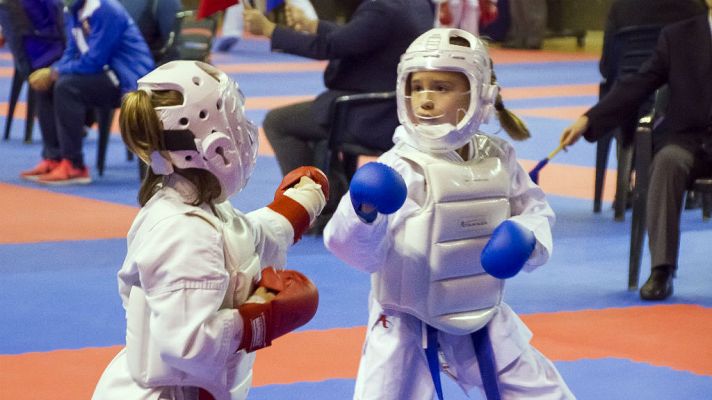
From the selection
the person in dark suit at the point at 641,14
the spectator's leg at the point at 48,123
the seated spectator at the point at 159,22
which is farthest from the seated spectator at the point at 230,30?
the person in dark suit at the point at 641,14

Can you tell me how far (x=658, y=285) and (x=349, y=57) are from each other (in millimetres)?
2487

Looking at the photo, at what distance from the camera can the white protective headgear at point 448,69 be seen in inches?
149

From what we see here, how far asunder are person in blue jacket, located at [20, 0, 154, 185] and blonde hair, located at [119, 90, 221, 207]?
6454 mm

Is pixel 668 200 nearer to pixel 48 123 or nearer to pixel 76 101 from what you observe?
pixel 76 101

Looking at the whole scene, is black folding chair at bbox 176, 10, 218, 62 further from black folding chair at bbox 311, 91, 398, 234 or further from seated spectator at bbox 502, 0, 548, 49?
seated spectator at bbox 502, 0, 548, 49

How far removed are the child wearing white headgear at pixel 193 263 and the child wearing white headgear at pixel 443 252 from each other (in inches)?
24.0

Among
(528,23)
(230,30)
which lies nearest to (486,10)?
(230,30)

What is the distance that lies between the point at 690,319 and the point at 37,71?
6.05m

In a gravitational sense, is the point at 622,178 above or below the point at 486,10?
below

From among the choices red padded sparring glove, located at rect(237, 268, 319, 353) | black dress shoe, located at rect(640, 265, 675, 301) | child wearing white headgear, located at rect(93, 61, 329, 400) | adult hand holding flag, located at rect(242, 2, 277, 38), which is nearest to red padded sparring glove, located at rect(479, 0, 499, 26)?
adult hand holding flag, located at rect(242, 2, 277, 38)

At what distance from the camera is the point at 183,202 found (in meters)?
3.03

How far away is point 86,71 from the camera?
31.6 feet

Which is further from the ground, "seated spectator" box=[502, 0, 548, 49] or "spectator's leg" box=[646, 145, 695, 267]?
"spectator's leg" box=[646, 145, 695, 267]

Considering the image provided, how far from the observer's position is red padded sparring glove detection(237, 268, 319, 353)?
2891 mm
